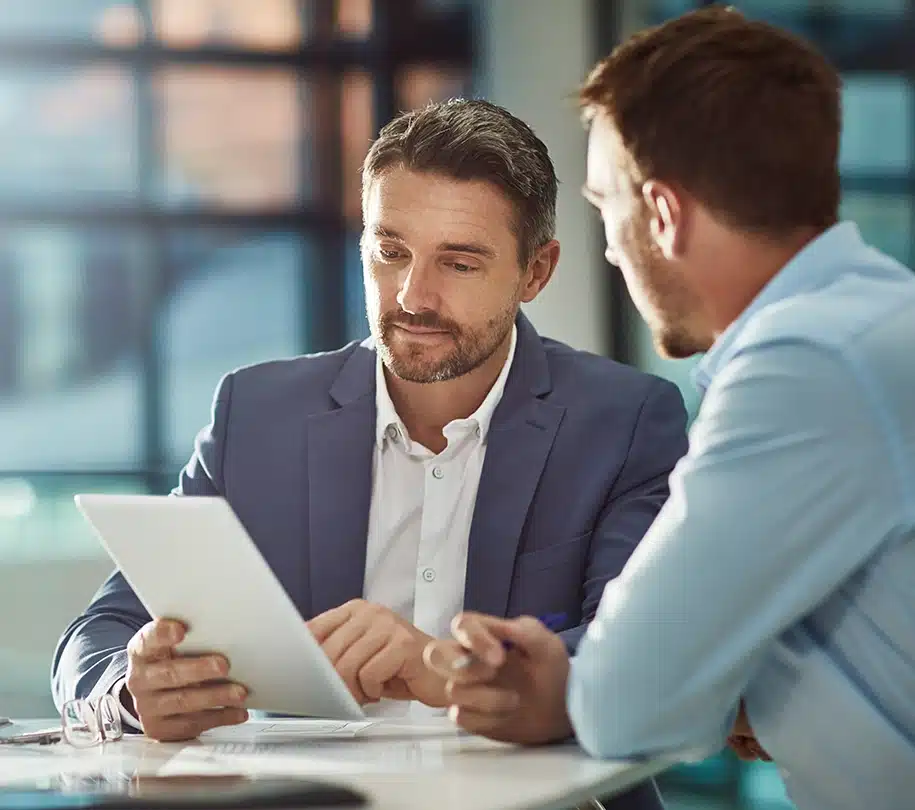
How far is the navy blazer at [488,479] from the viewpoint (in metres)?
1.92

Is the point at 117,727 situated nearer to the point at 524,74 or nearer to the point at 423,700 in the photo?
the point at 423,700

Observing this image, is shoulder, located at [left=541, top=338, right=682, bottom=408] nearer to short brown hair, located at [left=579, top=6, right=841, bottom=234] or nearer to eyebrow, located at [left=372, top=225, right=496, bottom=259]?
eyebrow, located at [left=372, top=225, right=496, bottom=259]

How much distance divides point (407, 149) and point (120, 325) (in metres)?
3.63

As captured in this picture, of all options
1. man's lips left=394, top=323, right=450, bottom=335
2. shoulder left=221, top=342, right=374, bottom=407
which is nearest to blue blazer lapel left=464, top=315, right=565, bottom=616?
man's lips left=394, top=323, right=450, bottom=335

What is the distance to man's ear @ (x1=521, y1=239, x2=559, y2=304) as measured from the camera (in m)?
2.14

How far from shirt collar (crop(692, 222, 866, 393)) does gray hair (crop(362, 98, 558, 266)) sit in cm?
70

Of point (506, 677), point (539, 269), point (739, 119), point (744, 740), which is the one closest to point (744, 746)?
point (744, 740)

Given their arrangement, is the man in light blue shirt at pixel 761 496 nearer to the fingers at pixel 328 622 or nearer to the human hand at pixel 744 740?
the human hand at pixel 744 740

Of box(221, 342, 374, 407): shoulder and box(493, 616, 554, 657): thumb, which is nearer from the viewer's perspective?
box(493, 616, 554, 657): thumb

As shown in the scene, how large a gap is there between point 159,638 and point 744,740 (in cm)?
65

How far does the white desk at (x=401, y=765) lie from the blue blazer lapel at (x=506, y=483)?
1.13 feet

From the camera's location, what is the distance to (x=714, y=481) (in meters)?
1.25

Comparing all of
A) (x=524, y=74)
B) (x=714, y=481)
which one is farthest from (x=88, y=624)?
(x=524, y=74)

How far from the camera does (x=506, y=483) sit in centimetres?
196
